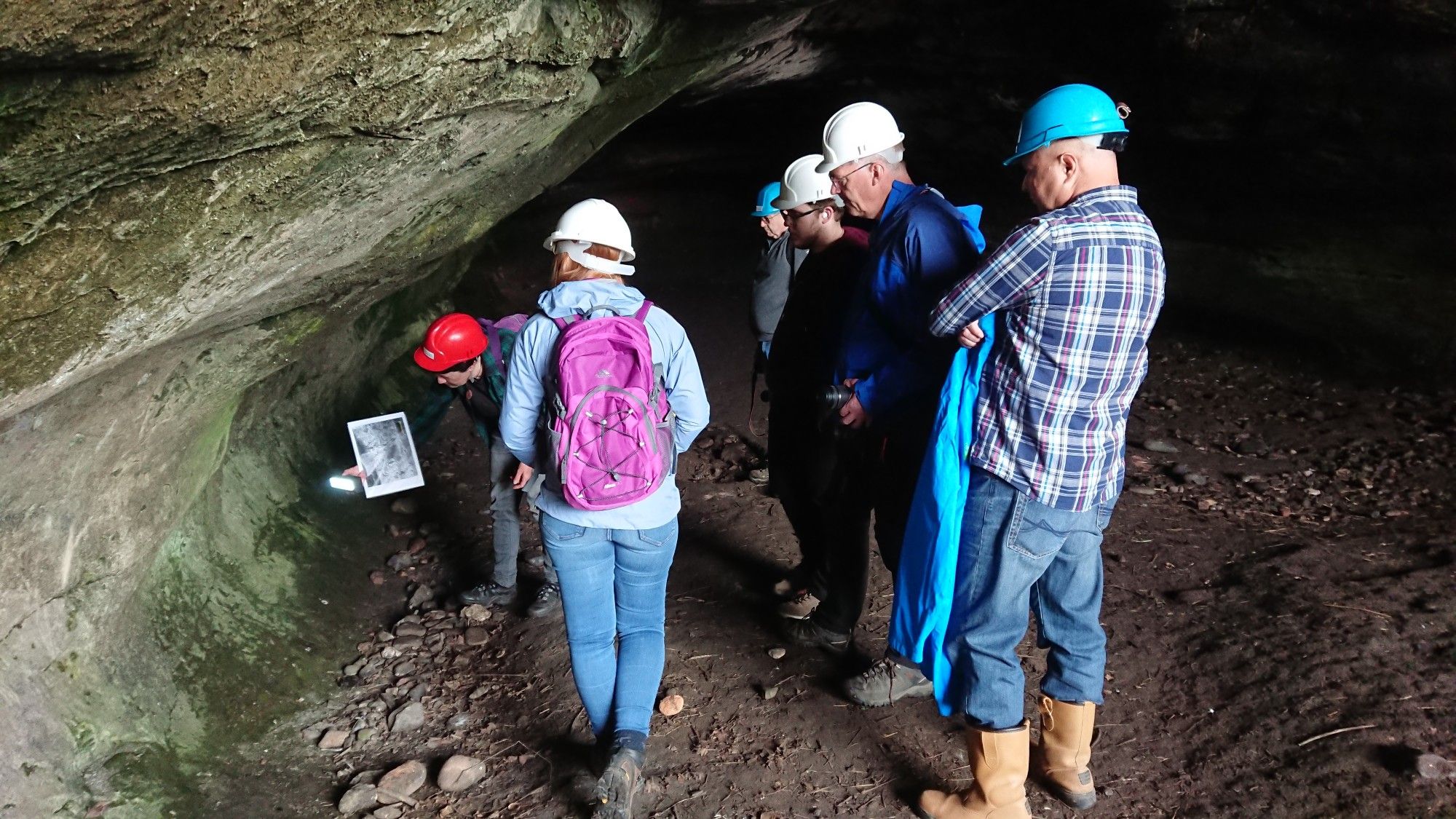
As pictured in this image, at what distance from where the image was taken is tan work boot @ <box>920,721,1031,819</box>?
292cm

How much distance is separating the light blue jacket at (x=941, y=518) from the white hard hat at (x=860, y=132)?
2.74 ft

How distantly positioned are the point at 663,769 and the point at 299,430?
356 cm

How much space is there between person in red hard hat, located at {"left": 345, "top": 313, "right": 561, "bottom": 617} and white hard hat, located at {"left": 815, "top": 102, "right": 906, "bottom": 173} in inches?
58.6

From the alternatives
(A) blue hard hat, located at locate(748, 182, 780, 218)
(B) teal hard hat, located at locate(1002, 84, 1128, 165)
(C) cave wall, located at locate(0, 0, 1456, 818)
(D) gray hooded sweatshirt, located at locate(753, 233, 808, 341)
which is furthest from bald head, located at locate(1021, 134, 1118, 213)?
(A) blue hard hat, located at locate(748, 182, 780, 218)

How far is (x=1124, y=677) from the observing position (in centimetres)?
388

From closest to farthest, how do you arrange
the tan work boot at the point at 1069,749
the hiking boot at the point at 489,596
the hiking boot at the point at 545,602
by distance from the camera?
1. the tan work boot at the point at 1069,749
2. the hiking boot at the point at 545,602
3. the hiking boot at the point at 489,596

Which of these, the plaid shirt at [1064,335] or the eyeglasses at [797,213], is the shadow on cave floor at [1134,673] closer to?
the plaid shirt at [1064,335]

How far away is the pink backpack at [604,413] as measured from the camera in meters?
2.85

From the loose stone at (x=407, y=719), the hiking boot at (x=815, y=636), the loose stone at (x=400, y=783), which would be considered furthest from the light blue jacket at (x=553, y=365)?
the loose stone at (x=407, y=719)

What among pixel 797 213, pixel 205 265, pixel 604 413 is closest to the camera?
pixel 205 265

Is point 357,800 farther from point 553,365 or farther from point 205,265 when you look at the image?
point 205,265

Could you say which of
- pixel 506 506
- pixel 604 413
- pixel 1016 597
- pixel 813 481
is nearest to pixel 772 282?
pixel 813 481

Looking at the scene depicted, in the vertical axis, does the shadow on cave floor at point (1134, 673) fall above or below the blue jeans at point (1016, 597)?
below

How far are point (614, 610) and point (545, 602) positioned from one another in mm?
1649
